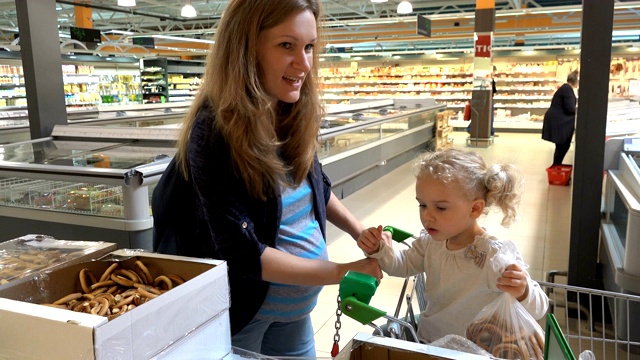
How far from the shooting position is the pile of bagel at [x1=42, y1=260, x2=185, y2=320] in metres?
0.95

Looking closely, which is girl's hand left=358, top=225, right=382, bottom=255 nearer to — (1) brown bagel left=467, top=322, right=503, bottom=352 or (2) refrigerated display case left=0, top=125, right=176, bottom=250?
(1) brown bagel left=467, top=322, right=503, bottom=352

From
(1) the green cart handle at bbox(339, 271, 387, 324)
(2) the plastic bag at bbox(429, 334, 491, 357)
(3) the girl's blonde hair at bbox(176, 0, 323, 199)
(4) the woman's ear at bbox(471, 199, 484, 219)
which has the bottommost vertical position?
(2) the plastic bag at bbox(429, 334, 491, 357)

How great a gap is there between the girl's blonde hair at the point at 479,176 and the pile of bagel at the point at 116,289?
2.82ft

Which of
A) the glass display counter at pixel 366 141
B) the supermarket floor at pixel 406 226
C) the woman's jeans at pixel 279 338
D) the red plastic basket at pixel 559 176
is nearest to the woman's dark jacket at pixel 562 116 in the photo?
the red plastic basket at pixel 559 176

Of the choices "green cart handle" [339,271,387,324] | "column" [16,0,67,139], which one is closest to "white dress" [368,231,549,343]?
"green cart handle" [339,271,387,324]

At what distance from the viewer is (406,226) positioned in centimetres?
580

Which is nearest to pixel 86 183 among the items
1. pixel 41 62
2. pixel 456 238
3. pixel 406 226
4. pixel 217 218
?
pixel 41 62

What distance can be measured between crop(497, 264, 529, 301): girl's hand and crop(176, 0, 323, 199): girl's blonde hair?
624 millimetres

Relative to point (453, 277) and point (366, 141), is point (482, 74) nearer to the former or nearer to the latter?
point (366, 141)

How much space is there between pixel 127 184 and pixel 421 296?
5.32 feet

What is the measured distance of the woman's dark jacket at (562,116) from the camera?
27.0ft

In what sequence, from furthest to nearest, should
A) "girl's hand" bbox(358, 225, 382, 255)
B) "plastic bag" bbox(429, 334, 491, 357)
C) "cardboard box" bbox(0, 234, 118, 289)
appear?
"girl's hand" bbox(358, 225, 382, 255)
"plastic bag" bbox(429, 334, 491, 357)
"cardboard box" bbox(0, 234, 118, 289)

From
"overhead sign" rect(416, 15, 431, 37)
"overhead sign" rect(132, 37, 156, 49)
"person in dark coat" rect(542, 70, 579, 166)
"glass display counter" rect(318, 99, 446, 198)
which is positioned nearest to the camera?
"glass display counter" rect(318, 99, 446, 198)

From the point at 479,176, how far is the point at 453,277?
1.03ft
